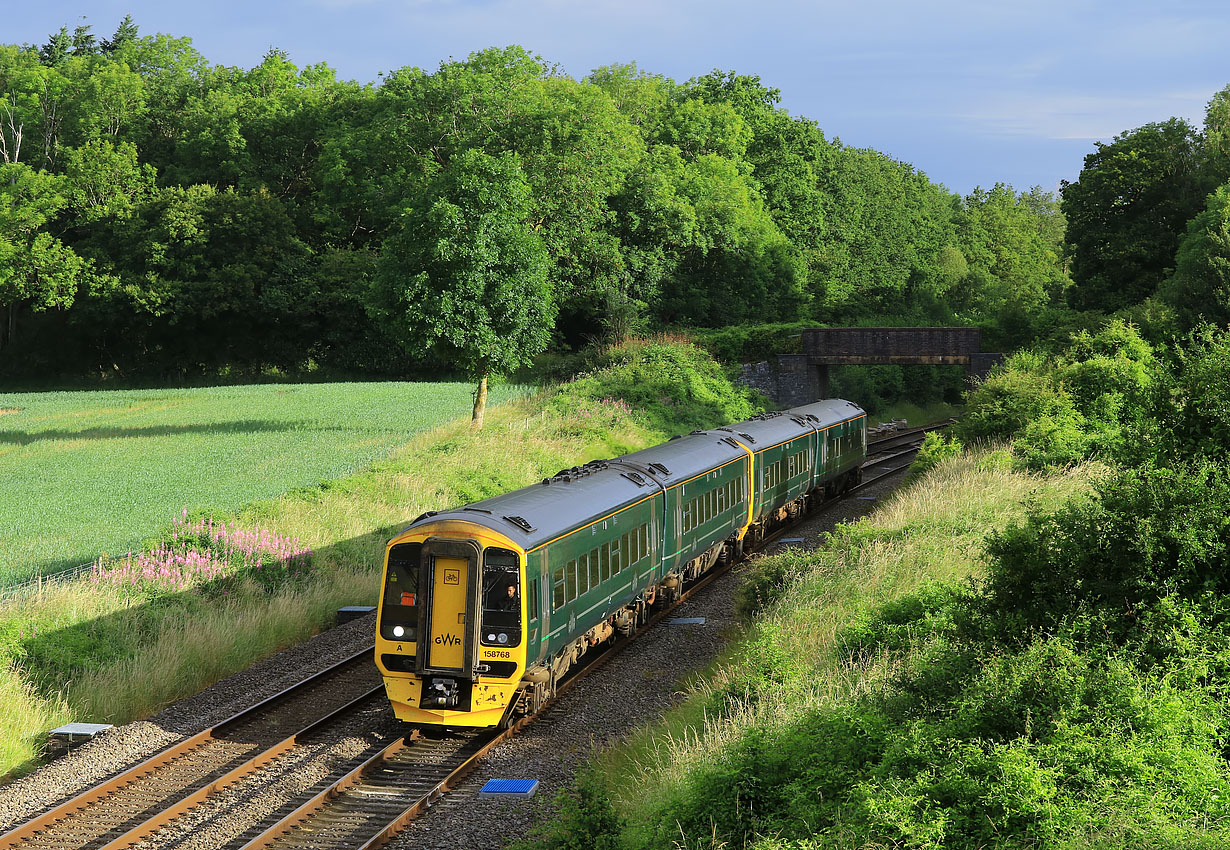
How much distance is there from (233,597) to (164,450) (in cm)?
1794

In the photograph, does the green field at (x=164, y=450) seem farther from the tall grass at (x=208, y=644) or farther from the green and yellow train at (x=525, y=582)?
the green and yellow train at (x=525, y=582)

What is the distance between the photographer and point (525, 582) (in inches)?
517

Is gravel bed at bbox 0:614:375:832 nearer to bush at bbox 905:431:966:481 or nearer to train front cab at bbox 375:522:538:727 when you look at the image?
train front cab at bbox 375:522:538:727

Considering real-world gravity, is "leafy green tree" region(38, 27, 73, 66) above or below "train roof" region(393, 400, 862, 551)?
above

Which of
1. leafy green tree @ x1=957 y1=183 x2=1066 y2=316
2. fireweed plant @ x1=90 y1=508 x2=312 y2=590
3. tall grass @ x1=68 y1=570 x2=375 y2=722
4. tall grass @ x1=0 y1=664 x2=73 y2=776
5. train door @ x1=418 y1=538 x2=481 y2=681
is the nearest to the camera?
tall grass @ x1=0 y1=664 x2=73 y2=776

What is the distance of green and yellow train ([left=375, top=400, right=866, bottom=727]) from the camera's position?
13086mm

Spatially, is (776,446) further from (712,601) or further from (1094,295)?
(1094,295)

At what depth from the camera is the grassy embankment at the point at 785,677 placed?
29.8 ft

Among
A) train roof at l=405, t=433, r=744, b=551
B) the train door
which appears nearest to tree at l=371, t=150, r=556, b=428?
train roof at l=405, t=433, r=744, b=551

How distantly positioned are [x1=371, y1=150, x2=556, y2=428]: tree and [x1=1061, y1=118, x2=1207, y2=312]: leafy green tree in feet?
101

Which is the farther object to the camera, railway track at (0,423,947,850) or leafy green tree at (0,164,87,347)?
leafy green tree at (0,164,87,347)

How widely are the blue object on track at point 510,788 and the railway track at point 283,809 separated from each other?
1.67ft

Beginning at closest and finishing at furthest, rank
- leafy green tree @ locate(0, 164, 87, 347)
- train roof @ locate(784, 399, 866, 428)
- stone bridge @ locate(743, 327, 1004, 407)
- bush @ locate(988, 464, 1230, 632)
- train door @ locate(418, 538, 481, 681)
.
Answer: bush @ locate(988, 464, 1230, 632) < train door @ locate(418, 538, 481, 681) < train roof @ locate(784, 399, 866, 428) < stone bridge @ locate(743, 327, 1004, 407) < leafy green tree @ locate(0, 164, 87, 347)

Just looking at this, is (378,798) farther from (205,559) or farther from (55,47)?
(55,47)
